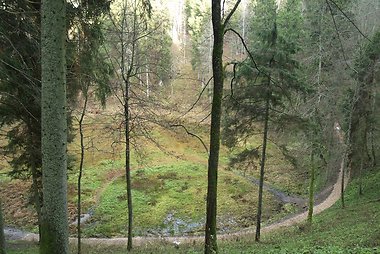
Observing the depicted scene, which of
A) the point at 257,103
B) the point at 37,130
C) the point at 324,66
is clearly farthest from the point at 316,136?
the point at 37,130

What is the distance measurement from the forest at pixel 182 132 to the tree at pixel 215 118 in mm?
22

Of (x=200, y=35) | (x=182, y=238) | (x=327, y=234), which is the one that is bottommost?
(x=182, y=238)

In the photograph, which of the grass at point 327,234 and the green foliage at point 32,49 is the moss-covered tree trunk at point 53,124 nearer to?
the green foliage at point 32,49

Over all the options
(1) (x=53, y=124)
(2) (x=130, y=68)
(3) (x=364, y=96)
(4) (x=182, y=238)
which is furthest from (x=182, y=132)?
(1) (x=53, y=124)

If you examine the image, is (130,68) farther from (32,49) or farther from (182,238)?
(182,238)

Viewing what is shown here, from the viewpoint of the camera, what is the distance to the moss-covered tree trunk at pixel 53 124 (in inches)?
184

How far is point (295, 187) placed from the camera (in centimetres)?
3114

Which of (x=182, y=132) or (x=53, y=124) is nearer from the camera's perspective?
(x=53, y=124)

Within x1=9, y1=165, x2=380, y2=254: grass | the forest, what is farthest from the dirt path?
x1=9, y1=165, x2=380, y2=254: grass

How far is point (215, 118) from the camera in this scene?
19.9ft

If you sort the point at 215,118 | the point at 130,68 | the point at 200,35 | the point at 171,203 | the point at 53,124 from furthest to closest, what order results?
1. the point at 200,35
2. the point at 171,203
3. the point at 130,68
4. the point at 215,118
5. the point at 53,124

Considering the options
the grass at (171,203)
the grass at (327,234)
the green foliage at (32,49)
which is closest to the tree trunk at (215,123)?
the green foliage at (32,49)

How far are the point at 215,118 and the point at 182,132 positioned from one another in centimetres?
3610

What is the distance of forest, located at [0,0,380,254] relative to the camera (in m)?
5.72
